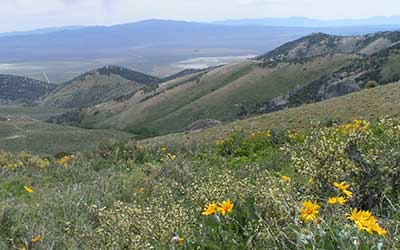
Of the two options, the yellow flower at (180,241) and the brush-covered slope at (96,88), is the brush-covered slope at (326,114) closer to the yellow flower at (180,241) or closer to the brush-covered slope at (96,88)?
the yellow flower at (180,241)

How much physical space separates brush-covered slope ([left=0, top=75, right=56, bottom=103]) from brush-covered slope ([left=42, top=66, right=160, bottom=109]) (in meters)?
21.9

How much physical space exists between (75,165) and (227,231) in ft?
23.9

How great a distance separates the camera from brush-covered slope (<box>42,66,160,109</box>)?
145 m

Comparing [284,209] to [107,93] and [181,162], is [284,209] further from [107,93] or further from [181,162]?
[107,93]

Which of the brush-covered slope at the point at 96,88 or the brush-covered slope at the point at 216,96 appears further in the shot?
the brush-covered slope at the point at 96,88

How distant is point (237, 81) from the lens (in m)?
85.2

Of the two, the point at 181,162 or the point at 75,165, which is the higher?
the point at 181,162

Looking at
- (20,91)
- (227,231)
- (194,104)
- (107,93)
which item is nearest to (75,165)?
(227,231)

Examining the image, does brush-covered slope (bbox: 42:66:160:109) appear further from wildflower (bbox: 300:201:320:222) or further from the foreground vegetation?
wildflower (bbox: 300:201:320:222)

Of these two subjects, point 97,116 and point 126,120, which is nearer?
point 126,120

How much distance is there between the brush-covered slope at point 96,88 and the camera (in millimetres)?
145000

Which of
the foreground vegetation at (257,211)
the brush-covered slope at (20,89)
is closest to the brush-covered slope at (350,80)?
the foreground vegetation at (257,211)

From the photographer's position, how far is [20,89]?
187 m

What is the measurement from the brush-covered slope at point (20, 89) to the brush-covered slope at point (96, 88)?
2191 centimetres
